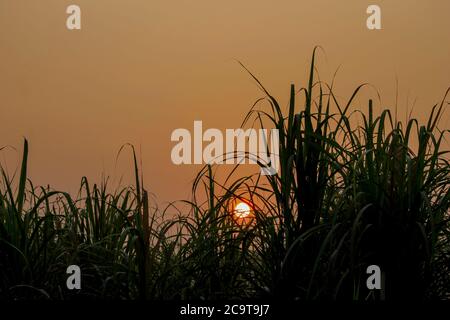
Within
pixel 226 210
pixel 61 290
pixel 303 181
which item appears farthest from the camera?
pixel 226 210

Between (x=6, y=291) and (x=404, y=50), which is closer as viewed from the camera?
(x=6, y=291)

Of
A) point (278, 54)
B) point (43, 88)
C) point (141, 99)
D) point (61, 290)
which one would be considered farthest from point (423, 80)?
point (61, 290)

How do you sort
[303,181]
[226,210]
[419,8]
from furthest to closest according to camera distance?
1. [419,8]
2. [226,210]
3. [303,181]

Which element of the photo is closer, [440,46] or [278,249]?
[278,249]

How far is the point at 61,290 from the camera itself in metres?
1.58

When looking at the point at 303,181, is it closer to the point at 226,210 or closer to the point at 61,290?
the point at 226,210

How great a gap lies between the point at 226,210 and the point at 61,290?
418 mm

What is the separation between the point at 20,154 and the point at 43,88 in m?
0.50

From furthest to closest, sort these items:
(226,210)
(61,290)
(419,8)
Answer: (419,8) < (226,210) < (61,290)

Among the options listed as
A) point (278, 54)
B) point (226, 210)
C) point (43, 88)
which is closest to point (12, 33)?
point (43, 88)

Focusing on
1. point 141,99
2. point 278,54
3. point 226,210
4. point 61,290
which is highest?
point 278,54

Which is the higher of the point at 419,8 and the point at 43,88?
the point at 419,8

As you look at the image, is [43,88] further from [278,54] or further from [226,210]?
[226,210]

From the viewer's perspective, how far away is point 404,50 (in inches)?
174
